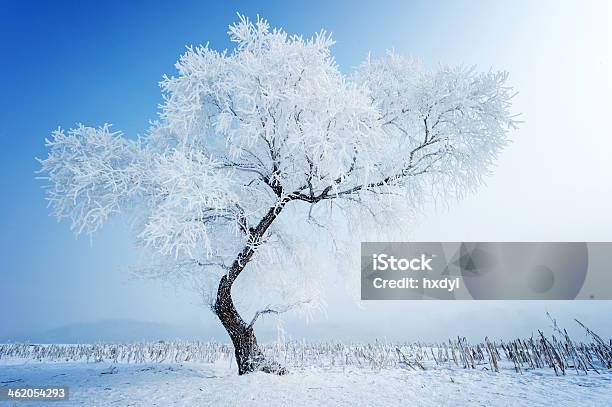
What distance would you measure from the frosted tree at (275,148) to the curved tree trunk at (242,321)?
0.03 meters

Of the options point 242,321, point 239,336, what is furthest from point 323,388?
point 242,321

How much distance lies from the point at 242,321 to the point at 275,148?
4.41 m

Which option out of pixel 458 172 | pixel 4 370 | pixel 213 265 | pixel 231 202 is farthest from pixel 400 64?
pixel 4 370

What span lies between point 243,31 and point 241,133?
2.60 m

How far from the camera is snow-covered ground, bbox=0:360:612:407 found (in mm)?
7188

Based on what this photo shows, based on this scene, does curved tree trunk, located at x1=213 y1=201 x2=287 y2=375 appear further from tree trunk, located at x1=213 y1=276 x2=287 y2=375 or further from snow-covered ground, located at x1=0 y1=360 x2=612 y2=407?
snow-covered ground, located at x1=0 y1=360 x2=612 y2=407

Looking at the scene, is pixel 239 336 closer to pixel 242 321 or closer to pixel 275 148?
pixel 242 321

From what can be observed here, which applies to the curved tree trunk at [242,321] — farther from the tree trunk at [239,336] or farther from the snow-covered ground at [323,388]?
the snow-covered ground at [323,388]

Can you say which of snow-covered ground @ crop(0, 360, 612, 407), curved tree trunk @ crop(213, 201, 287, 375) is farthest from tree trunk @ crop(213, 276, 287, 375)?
snow-covered ground @ crop(0, 360, 612, 407)

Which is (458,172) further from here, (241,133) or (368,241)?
(241,133)

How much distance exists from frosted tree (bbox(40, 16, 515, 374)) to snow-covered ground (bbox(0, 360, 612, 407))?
166cm

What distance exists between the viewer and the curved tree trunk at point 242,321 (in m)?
10.2

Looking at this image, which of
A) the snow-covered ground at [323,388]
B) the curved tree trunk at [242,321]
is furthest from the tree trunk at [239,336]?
the snow-covered ground at [323,388]

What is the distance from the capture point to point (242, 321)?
1071 centimetres
